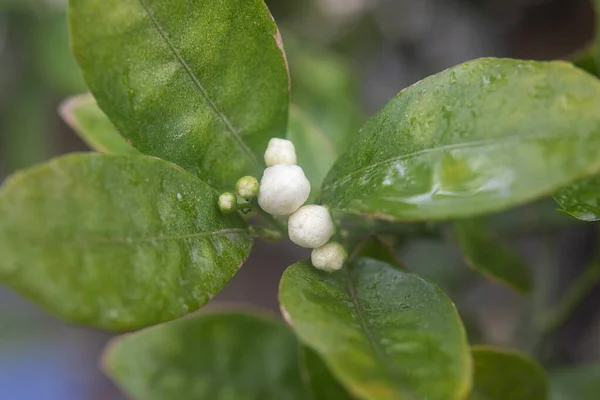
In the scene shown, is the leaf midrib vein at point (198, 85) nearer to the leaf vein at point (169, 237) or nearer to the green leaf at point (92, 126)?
the leaf vein at point (169, 237)

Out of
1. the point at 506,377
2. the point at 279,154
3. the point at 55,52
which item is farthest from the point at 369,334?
the point at 55,52

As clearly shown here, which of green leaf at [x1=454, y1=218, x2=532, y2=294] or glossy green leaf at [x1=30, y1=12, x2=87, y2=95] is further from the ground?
glossy green leaf at [x1=30, y1=12, x2=87, y2=95]

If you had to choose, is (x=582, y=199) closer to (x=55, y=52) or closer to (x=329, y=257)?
(x=329, y=257)

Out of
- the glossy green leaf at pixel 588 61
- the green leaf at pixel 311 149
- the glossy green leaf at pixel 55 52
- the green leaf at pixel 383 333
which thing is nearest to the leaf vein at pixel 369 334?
the green leaf at pixel 383 333

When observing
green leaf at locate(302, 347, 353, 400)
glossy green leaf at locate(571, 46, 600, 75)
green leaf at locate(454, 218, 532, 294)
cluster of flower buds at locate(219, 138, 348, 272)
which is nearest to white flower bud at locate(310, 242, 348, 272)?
cluster of flower buds at locate(219, 138, 348, 272)

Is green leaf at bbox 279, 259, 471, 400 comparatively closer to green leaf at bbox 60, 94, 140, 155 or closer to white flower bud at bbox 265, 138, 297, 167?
Answer: white flower bud at bbox 265, 138, 297, 167

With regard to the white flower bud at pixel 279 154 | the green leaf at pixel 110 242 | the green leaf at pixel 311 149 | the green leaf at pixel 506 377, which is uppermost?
the green leaf at pixel 110 242
